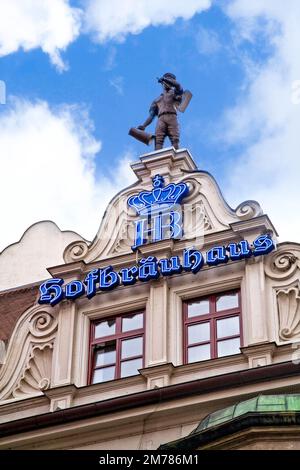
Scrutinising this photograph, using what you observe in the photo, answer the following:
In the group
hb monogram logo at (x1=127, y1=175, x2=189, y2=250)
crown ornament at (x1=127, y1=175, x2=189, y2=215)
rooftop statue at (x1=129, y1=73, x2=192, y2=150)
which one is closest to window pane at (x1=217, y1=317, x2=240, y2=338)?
hb monogram logo at (x1=127, y1=175, x2=189, y2=250)

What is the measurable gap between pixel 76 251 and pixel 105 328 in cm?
197

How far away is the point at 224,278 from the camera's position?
75.7 ft

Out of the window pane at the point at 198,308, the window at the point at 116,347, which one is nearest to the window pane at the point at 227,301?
the window pane at the point at 198,308

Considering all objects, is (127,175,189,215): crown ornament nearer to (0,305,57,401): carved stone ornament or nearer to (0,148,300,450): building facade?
(0,148,300,450): building facade

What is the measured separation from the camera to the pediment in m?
24.0

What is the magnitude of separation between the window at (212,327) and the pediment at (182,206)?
145 cm

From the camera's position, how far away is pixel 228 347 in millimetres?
22219

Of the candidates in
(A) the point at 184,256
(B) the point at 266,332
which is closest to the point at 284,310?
(B) the point at 266,332

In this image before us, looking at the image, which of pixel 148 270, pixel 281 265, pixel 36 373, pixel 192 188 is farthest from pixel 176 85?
pixel 36 373

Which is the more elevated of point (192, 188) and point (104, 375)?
point (192, 188)

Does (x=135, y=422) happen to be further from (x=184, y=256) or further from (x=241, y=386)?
(x=184, y=256)

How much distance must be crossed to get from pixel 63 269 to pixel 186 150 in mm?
3653

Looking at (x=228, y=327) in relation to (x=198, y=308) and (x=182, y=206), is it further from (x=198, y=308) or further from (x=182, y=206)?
(x=182, y=206)

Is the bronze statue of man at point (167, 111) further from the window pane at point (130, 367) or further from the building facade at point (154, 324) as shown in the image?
the window pane at point (130, 367)
